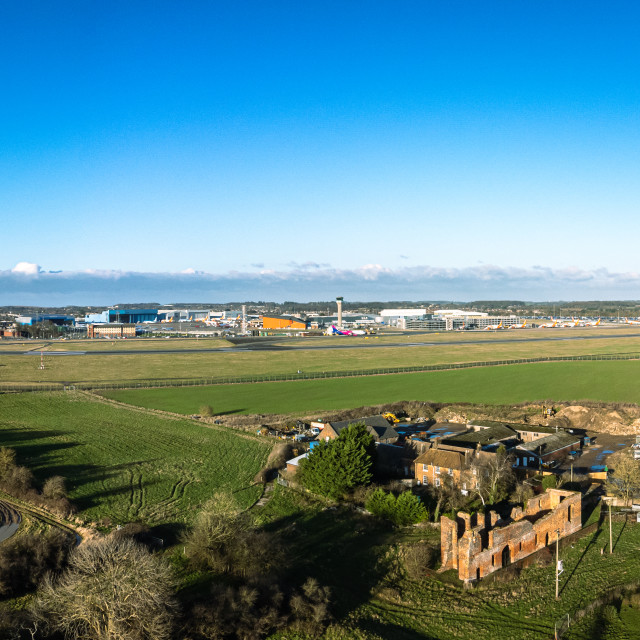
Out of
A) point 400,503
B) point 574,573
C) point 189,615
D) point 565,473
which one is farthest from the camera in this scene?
point 565,473

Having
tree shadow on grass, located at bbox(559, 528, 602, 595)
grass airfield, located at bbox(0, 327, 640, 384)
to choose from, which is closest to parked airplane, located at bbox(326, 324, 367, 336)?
grass airfield, located at bbox(0, 327, 640, 384)

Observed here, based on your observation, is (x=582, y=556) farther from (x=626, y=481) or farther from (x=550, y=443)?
(x=550, y=443)

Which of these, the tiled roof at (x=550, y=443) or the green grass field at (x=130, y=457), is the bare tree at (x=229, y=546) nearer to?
the green grass field at (x=130, y=457)

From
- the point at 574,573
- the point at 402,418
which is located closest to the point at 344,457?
the point at 574,573

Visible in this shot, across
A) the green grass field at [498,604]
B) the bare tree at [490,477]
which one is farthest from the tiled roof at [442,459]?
the green grass field at [498,604]

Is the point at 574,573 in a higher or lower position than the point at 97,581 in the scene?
lower

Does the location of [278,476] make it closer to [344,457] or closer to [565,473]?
[344,457]

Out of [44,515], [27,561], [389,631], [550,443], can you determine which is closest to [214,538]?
[27,561]
